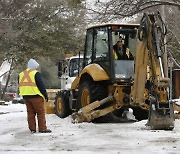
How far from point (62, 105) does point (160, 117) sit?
5751 millimetres

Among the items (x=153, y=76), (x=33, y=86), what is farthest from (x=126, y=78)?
(x=33, y=86)

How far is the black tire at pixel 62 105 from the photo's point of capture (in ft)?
57.7

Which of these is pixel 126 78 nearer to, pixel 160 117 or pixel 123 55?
pixel 123 55

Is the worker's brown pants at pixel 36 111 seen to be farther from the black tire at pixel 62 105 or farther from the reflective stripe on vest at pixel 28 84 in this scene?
the black tire at pixel 62 105

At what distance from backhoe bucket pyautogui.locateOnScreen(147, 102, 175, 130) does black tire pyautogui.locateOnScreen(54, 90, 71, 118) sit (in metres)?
5.29

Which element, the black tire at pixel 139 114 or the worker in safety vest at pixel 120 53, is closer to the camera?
the worker in safety vest at pixel 120 53

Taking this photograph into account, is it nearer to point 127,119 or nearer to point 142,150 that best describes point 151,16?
point 127,119

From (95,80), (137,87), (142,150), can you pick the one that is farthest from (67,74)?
(142,150)

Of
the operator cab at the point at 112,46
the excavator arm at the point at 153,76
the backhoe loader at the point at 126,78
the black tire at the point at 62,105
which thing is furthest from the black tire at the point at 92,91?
the black tire at the point at 62,105

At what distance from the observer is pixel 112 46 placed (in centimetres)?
1519

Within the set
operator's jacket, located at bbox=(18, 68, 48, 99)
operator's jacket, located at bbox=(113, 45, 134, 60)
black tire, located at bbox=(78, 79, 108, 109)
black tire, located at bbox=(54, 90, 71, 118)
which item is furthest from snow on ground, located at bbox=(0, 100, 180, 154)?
black tire, located at bbox=(54, 90, 71, 118)

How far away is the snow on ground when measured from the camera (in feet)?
31.1

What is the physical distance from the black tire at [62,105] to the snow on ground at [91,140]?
11.5 ft

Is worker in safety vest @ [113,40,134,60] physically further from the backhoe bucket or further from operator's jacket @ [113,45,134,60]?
the backhoe bucket
